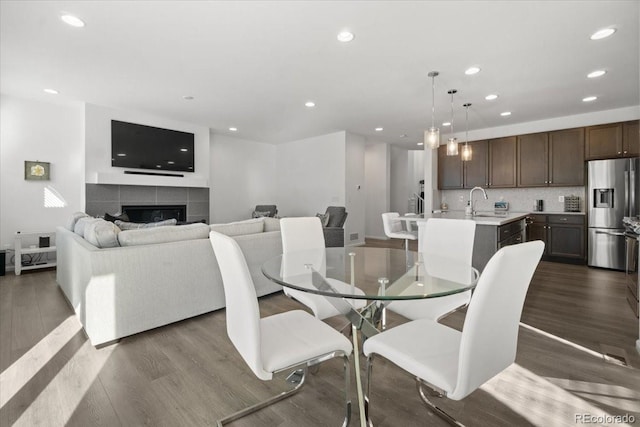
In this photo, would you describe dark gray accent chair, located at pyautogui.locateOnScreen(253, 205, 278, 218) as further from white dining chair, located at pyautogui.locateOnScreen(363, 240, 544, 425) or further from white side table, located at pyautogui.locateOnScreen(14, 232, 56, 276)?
white dining chair, located at pyautogui.locateOnScreen(363, 240, 544, 425)

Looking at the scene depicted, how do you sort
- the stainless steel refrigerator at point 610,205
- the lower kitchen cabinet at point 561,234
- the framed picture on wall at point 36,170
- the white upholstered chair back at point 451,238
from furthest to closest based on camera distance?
the lower kitchen cabinet at point 561,234, the framed picture on wall at point 36,170, the stainless steel refrigerator at point 610,205, the white upholstered chair back at point 451,238

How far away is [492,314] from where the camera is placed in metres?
1.06

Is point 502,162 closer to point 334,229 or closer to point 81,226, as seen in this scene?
point 334,229

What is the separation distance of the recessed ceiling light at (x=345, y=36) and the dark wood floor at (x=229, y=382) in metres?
2.60

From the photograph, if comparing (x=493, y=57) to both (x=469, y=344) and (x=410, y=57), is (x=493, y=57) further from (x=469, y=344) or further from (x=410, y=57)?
(x=469, y=344)

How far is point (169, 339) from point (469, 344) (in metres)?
2.24

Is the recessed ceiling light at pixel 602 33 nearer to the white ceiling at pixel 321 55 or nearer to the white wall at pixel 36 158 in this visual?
the white ceiling at pixel 321 55

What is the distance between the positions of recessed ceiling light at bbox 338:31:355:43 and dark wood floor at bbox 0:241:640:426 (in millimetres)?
2604

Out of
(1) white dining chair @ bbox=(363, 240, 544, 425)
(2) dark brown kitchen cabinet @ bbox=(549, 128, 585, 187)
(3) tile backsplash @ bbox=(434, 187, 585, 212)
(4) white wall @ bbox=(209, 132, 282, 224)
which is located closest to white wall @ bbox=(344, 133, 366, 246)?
(3) tile backsplash @ bbox=(434, 187, 585, 212)

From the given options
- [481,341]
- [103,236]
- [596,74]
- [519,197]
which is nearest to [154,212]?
[103,236]

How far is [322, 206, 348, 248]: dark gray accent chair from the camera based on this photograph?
468 centimetres

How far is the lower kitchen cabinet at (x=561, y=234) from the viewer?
4.84 metres

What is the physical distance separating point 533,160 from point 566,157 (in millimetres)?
466

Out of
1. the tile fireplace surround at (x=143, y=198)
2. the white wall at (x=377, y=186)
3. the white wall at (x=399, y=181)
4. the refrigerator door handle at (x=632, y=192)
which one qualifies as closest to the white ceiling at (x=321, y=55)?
the refrigerator door handle at (x=632, y=192)
